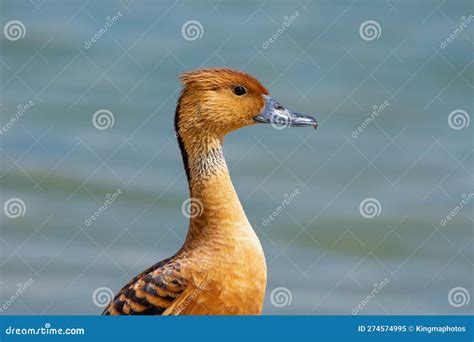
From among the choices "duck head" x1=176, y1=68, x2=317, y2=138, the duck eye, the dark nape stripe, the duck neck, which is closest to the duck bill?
"duck head" x1=176, y1=68, x2=317, y2=138

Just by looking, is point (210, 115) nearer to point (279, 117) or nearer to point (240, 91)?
point (240, 91)

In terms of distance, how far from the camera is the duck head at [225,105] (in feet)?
23.5

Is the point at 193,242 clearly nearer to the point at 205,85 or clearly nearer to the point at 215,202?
the point at 215,202

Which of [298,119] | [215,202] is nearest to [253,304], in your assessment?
[215,202]

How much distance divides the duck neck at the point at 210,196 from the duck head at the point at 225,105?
4.4 inches

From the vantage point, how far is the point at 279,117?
7.40 meters

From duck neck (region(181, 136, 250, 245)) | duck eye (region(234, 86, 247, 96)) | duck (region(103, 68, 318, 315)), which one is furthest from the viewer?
duck eye (region(234, 86, 247, 96))

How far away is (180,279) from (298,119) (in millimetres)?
1291

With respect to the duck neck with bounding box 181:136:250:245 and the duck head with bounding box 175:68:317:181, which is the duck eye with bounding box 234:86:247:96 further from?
the duck neck with bounding box 181:136:250:245

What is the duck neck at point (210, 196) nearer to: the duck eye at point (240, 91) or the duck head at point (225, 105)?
the duck head at point (225, 105)

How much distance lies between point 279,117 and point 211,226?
0.89 meters

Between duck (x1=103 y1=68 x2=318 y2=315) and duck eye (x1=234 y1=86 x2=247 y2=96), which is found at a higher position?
duck eye (x1=234 y1=86 x2=247 y2=96)

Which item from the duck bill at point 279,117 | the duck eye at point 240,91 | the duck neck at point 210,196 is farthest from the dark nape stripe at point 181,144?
the duck bill at point 279,117

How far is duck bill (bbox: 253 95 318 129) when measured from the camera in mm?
7355
